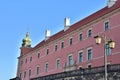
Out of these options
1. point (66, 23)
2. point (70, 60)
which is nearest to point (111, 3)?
point (70, 60)

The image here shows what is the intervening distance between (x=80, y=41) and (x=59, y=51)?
743 centimetres

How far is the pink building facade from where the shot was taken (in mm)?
37031

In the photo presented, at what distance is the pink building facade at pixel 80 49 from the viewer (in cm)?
3703

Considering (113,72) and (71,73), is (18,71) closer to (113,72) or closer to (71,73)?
(71,73)

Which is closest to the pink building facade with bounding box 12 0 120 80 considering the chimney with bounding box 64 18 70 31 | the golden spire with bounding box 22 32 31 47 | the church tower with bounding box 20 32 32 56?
the chimney with bounding box 64 18 70 31

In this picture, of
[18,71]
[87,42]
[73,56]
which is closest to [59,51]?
[73,56]

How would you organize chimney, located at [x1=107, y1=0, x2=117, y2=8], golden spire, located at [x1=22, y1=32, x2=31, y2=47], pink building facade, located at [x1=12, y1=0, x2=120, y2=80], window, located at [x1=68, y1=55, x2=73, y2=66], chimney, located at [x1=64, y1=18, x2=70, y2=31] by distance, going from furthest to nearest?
golden spire, located at [x1=22, y1=32, x2=31, y2=47]
chimney, located at [x1=64, y1=18, x2=70, y2=31]
window, located at [x1=68, y1=55, x2=73, y2=66]
chimney, located at [x1=107, y1=0, x2=117, y2=8]
pink building facade, located at [x1=12, y1=0, x2=120, y2=80]

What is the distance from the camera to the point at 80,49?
143 feet

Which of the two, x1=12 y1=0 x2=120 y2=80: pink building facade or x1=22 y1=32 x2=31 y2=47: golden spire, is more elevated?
x1=22 y1=32 x2=31 y2=47: golden spire

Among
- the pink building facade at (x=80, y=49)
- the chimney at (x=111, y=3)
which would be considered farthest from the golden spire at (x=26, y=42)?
the chimney at (x=111, y=3)

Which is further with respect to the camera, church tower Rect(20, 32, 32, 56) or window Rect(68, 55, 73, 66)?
church tower Rect(20, 32, 32, 56)

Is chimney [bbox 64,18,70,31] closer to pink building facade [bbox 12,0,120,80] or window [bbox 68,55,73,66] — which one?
pink building facade [bbox 12,0,120,80]

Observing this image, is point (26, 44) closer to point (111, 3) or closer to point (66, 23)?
point (66, 23)

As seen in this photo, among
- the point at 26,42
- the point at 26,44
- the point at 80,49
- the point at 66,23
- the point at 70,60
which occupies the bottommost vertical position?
the point at 70,60
